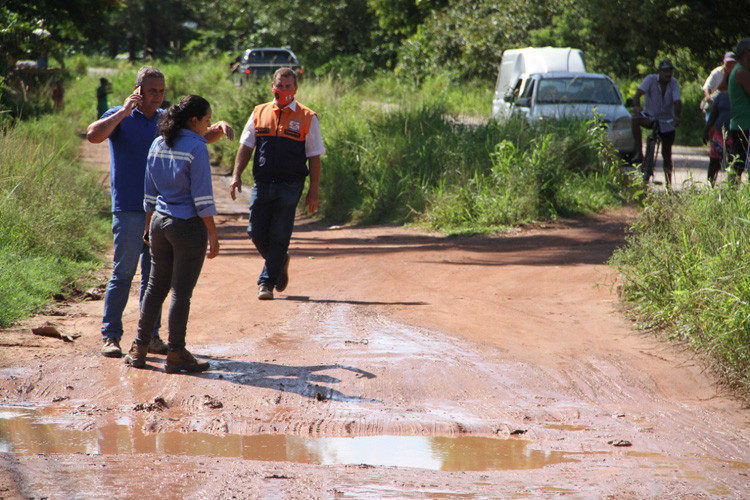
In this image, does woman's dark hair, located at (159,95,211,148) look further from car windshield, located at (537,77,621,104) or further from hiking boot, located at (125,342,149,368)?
car windshield, located at (537,77,621,104)

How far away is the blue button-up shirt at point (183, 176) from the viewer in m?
5.02

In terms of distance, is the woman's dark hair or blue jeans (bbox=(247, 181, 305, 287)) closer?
the woman's dark hair

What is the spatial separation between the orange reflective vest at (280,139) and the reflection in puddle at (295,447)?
10.7 feet

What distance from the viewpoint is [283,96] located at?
23.5 feet

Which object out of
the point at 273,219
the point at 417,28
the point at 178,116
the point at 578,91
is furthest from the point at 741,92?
the point at 417,28

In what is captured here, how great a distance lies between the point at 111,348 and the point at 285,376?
3.98 ft

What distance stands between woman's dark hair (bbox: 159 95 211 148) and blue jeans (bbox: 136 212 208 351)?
0.48 m

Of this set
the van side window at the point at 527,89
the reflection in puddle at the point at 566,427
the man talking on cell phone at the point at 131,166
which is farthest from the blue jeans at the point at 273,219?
the van side window at the point at 527,89

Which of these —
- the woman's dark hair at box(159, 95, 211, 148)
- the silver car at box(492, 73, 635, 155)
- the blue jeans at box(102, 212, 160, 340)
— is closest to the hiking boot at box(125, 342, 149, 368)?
the blue jeans at box(102, 212, 160, 340)

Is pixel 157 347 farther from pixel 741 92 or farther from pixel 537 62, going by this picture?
pixel 537 62

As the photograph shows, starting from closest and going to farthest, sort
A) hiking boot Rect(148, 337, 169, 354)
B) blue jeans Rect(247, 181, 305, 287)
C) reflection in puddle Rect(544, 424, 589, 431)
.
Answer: reflection in puddle Rect(544, 424, 589, 431) → hiking boot Rect(148, 337, 169, 354) → blue jeans Rect(247, 181, 305, 287)

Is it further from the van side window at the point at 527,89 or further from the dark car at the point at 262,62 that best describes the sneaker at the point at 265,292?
the dark car at the point at 262,62

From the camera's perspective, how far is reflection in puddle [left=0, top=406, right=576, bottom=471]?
13.4ft

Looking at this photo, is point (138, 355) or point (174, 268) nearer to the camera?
point (174, 268)
